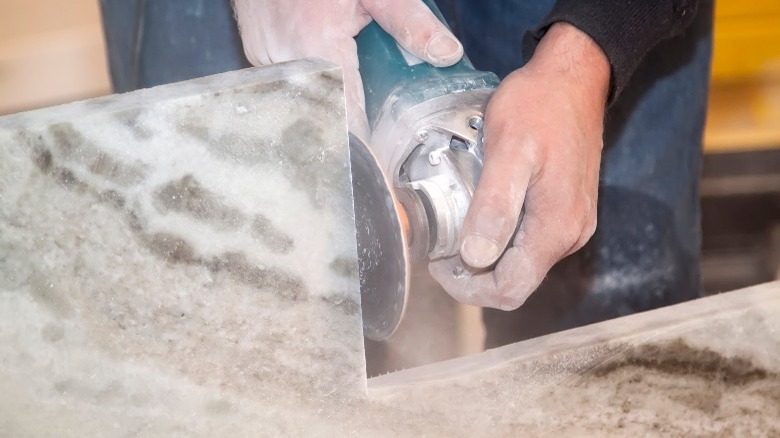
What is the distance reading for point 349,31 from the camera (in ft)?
3.11

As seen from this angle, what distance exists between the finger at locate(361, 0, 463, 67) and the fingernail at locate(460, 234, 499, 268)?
0.81 feet

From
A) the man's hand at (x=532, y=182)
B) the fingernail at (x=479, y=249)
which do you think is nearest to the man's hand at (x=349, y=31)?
the man's hand at (x=532, y=182)

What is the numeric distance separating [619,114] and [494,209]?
581 millimetres

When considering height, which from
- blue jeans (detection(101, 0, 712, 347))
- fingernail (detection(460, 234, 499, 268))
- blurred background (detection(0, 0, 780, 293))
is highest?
fingernail (detection(460, 234, 499, 268))

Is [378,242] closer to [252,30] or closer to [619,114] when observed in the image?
[252,30]

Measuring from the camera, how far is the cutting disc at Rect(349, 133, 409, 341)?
2.29 feet

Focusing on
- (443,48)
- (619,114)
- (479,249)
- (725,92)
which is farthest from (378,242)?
(725,92)

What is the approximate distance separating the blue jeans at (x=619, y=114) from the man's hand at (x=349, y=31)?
323mm

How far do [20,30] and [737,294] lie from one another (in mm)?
2220

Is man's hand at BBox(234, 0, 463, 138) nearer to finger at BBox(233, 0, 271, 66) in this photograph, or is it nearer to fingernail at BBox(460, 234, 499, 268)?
finger at BBox(233, 0, 271, 66)

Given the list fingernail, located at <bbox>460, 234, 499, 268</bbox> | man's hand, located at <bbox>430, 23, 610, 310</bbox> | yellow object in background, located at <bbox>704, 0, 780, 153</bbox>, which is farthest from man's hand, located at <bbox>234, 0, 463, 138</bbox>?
yellow object in background, located at <bbox>704, 0, 780, 153</bbox>

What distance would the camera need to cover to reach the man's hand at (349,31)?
91 centimetres

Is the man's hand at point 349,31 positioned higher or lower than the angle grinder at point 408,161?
higher

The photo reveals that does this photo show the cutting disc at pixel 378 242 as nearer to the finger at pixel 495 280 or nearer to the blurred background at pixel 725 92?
the finger at pixel 495 280
